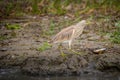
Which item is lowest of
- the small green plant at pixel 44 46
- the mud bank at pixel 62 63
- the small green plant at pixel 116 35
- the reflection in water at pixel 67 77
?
the reflection in water at pixel 67 77

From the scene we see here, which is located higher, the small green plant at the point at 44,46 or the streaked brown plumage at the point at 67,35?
the streaked brown plumage at the point at 67,35

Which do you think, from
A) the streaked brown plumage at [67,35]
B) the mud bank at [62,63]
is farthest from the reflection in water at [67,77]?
the streaked brown plumage at [67,35]

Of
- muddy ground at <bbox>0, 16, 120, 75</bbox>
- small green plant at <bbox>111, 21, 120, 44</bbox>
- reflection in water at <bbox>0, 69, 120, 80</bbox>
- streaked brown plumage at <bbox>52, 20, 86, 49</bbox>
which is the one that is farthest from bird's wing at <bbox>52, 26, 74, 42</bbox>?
small green plant at <bbox>111, 21, 120, 44</bbox>

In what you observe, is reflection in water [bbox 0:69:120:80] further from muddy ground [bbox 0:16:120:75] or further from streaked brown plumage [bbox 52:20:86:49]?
streaked brown plumage [bbox 52:20:86:49]

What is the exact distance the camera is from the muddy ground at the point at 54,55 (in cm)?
716

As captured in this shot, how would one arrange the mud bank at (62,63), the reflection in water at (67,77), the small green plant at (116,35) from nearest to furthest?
the reflection in water at (67,77)
the mud bank at (62,63)
the small green plant at (116,35)

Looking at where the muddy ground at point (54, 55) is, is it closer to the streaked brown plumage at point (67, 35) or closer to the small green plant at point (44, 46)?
the small green plant at point (44, 46)

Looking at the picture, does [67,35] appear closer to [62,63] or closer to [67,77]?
[62,63]

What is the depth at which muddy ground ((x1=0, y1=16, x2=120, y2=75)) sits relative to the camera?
716 cm

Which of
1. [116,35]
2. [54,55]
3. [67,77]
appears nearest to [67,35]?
[54,55]

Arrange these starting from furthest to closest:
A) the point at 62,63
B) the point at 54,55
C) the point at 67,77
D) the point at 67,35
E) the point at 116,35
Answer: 1. the point at 116,35
2. the point at 67,35
3. the point at 54,55
4. the point at 62,63
5. the point at 67,77

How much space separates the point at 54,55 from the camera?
24.8 ft

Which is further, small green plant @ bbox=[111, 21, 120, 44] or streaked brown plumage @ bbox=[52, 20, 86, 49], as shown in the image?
small green plant @ bbox=[111, 21, 120, 44]


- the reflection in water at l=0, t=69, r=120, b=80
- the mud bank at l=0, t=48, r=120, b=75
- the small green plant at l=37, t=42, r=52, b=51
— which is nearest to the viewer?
the reflection in water at l=0, t=69, r=120, b=80
